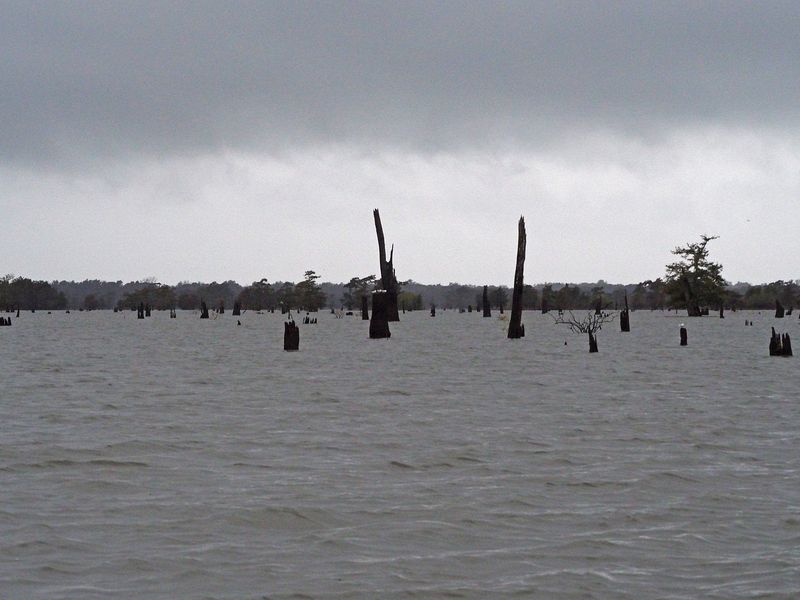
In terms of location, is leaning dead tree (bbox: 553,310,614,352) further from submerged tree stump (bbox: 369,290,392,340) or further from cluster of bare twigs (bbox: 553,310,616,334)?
submerged tree stump (bbox: 369,290,392,340)

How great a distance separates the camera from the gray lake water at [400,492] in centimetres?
702

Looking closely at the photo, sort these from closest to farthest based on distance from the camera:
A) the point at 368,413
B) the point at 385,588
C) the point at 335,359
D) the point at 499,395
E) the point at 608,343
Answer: the point at 385,588, the point at 368,413, the point at 499,395, the point at 335,359, the point at 608,343

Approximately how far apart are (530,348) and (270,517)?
3251cm

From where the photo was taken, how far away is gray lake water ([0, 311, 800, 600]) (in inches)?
277

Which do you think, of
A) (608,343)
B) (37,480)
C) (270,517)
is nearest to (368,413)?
(37,480)

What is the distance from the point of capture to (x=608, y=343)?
150 feet

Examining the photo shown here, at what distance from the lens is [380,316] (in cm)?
4850

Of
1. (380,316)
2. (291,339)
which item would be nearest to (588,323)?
(380,316)

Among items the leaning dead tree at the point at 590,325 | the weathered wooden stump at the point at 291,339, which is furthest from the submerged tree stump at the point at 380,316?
the leaning dead tree at the point at 590,325

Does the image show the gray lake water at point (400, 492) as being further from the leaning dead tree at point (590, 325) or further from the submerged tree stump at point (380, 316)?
the submerged tree stump at point (380, 316)

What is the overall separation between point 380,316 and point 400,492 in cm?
3848

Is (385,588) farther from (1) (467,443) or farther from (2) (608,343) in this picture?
(2) (608,343)

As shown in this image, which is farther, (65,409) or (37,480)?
(65,409)

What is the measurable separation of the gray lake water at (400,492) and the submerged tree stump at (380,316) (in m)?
24.5
